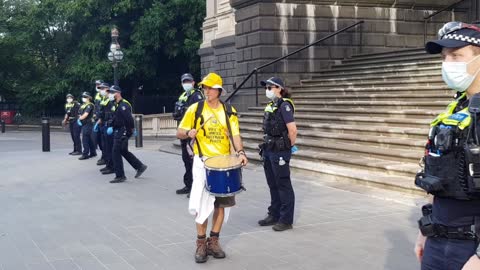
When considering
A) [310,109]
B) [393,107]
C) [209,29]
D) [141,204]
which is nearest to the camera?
[141,204]

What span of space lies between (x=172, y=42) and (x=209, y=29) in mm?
6799

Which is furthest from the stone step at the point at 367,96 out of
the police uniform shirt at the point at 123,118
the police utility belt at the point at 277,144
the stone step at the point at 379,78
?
the police utility belt at the point at 277,144

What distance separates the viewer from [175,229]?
722 centimetres

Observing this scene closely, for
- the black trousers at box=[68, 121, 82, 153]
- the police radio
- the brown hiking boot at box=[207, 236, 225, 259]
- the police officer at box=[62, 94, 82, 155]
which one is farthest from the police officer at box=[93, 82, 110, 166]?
the police radio

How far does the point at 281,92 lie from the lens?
7.17 meters

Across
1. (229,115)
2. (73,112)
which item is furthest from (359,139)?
(73,112)

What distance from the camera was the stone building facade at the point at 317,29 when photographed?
65.8 feet

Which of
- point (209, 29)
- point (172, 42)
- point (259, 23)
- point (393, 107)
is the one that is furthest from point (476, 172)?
point (172, 42)

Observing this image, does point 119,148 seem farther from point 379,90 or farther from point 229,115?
point 379,90

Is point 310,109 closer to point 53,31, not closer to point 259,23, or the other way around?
point 259,23

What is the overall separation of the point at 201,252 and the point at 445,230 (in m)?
3.34

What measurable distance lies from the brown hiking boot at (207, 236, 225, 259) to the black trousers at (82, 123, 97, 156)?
10.3 m

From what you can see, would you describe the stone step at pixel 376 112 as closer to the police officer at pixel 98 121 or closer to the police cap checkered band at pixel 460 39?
the police officer at pixel 98 121

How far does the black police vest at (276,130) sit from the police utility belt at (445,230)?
158 inches
